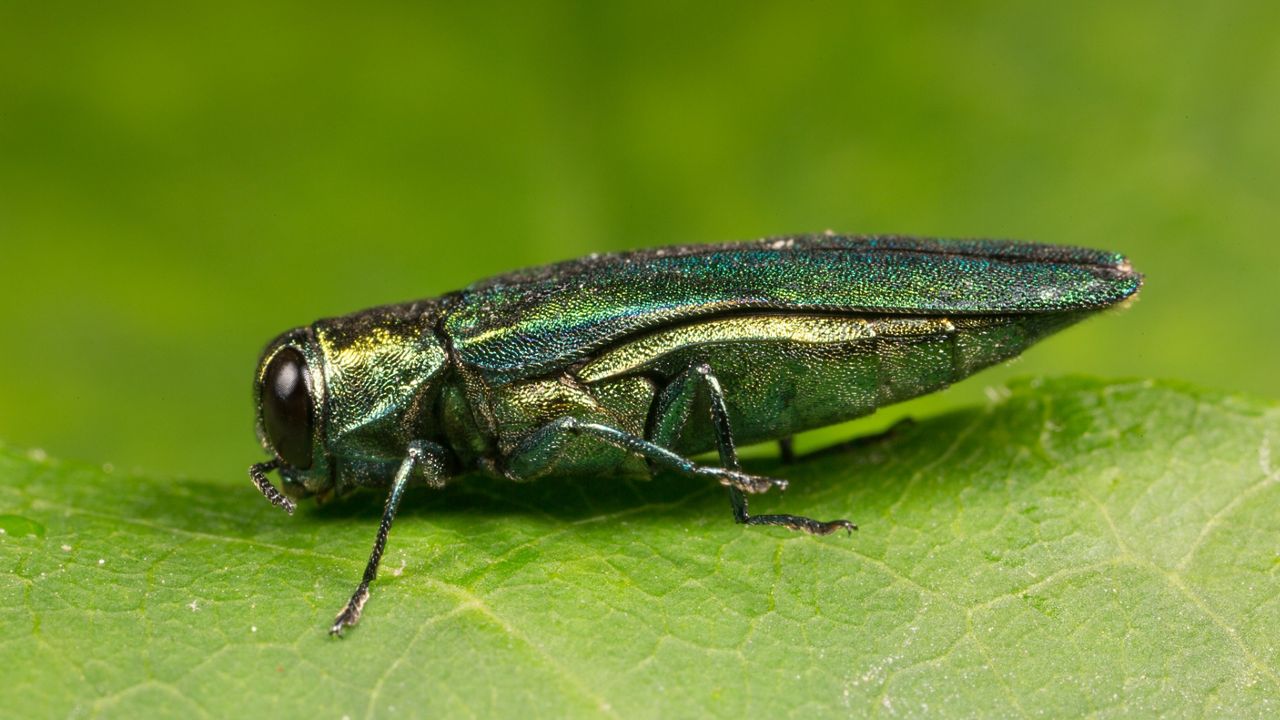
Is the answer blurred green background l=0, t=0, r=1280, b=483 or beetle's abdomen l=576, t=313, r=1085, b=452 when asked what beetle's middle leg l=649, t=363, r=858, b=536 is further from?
blurred green background l=0, t=0, r=1280, b=483

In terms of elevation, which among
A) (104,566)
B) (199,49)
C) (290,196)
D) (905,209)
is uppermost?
(199,49)

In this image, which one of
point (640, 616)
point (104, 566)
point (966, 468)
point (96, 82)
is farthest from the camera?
point (96, 82)

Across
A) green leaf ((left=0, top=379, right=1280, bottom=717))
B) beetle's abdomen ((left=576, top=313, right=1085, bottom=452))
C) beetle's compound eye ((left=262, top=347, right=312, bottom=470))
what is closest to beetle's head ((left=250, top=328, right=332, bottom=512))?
beetle's compound eye ((left=262, top=347, right=312, bottom=470))

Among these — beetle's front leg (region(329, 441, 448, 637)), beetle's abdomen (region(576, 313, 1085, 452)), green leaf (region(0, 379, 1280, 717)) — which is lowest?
green leaf (region(0, 379, 1280, 717))

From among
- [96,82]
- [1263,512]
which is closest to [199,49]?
[96,82]

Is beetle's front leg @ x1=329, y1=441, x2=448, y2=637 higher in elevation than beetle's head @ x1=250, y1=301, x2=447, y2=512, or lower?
lower

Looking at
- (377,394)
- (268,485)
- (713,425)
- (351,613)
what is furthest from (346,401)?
(713,425)

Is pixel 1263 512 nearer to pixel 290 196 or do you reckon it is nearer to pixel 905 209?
pixel 905 209

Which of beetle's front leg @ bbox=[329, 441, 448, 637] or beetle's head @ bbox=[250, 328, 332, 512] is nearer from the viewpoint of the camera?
beetle's front leg @ bbox=[329, 441, 448, 637]
